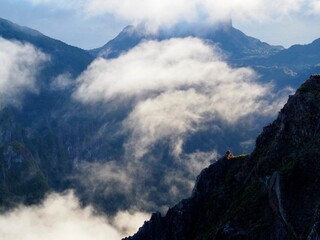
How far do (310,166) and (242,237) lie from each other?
60.3ft

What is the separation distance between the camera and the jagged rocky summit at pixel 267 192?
A: 97.1 meters

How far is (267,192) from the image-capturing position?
108 meters

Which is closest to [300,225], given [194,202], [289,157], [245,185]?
[289,157]

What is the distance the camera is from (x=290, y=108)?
12850cm

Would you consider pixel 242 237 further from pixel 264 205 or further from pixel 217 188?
pixel 217 188

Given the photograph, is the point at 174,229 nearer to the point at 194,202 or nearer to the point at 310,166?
the point at 194,202

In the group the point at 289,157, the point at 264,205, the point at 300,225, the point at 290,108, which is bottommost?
the point at 300,225

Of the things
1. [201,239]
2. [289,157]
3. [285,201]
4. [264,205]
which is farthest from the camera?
[201,239]

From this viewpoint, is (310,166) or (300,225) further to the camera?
(310,166)

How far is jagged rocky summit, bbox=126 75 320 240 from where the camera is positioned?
318ft

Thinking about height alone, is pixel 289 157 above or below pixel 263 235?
above

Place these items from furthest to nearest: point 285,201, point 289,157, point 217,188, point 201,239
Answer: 1. point 217,188
2. point 201,239
3. point 289,157
4. point 285,201

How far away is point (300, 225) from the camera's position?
92.2 metres

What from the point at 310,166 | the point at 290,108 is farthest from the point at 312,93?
the point at 310,166
